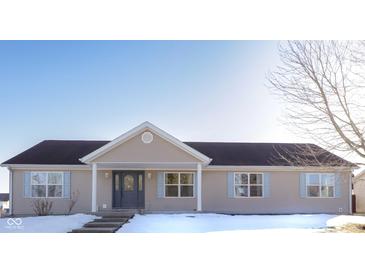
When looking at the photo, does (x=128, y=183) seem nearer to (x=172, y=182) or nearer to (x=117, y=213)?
(x=172, y=182)

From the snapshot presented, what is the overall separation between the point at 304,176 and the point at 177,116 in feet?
27.4

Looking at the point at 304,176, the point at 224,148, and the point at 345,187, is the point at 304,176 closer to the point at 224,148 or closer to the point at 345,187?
the point at 345,187

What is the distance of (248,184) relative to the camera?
18594 millimetres

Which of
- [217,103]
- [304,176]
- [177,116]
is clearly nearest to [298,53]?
[217,103]

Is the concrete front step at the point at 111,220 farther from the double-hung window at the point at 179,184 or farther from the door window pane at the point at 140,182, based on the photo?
the double-hung window at the point at 179,184

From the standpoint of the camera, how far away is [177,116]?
12.5m

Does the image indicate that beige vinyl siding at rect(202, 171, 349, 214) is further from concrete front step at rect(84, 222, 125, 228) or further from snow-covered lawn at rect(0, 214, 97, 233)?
snow-covered lawn at rect(0, 214, 97, 233)

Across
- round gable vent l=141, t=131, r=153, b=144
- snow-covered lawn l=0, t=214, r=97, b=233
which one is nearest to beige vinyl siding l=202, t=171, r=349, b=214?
round gable vent l=141, t=131, r=153, b=144

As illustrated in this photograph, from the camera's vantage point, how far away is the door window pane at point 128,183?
18.2m

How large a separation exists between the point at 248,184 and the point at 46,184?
8.20 metres

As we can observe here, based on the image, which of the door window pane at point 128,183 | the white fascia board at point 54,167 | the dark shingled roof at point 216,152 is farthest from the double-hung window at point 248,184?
the white fascia board at point 54,167

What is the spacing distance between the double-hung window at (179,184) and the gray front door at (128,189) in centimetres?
106
